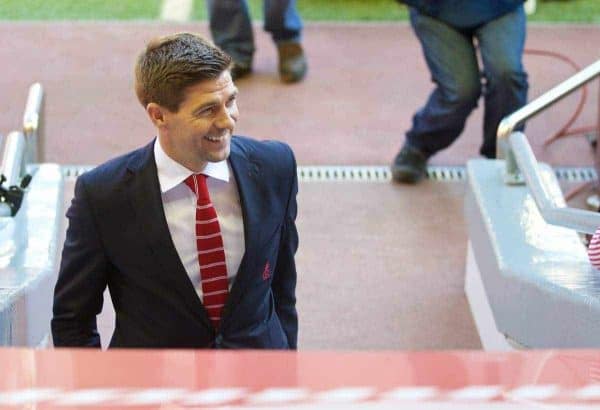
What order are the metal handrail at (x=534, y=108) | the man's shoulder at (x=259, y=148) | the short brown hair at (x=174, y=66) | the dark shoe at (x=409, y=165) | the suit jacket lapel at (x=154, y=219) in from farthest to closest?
the dark shoe at (x=409, y=165) → the metal handrail at (x=534, y=108) → the man's shoulder at (x=259, y=148) → the suit jacket lapel at (x=154, y=219) → the short brown hair at (x=174, y=66)

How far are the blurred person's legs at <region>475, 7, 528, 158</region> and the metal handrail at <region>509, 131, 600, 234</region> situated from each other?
73 centimetres

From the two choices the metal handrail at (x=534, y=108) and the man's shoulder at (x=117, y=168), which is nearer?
the man's shoulder at (x=117, y=168)

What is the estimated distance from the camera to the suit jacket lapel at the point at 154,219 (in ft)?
6.84

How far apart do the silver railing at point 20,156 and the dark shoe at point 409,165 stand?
1.49 m

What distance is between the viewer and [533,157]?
3387mm

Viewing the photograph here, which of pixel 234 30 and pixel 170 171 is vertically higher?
pixel 170 171

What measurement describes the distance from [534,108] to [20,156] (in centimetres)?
160

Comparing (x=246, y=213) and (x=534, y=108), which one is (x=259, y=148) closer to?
(x=246, y=213)

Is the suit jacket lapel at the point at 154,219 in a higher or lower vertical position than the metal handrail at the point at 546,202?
higher

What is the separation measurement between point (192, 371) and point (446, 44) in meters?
3.29

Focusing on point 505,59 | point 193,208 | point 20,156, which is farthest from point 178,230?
point 505,59

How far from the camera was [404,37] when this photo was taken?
6.32m

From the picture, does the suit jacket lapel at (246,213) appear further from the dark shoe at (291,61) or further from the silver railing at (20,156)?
the dark shoe at (291,61)

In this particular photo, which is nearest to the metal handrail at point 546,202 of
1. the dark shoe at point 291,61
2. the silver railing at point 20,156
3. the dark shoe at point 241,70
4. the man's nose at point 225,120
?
the man's nose at point 225,120
